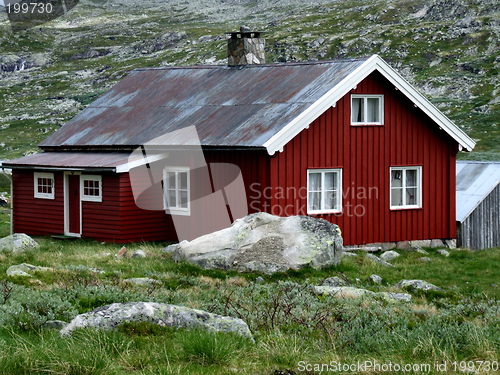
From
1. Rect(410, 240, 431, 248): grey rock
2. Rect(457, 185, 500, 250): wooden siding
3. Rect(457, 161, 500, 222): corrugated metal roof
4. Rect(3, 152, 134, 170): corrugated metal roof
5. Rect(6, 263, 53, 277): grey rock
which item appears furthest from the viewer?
Rect(457, 161, 500, 222): corrugated metal roof

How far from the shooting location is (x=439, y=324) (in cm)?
1136

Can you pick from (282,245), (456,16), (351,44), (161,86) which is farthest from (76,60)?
(282,245)

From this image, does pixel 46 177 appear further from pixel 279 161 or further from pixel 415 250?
pixel 415 250

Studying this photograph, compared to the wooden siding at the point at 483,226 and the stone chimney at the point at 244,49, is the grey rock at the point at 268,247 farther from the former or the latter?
the stone chimney at the point at 244,49

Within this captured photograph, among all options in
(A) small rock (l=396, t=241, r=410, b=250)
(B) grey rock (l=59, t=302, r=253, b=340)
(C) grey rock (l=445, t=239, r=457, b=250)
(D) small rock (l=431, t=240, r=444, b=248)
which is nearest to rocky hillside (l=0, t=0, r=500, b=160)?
(C) grey rock (l=445, t=239, r=457, b=250)

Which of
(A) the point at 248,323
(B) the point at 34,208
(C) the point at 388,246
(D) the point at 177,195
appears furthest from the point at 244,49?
(A) the point at 248,323

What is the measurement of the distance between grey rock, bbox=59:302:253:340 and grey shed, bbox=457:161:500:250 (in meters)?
19.0

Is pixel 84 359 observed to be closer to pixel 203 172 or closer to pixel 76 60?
pixel 203 172

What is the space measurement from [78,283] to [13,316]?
3308 millimetres

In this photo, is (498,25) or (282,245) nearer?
(282,245)

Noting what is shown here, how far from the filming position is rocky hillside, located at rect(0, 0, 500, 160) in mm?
107000

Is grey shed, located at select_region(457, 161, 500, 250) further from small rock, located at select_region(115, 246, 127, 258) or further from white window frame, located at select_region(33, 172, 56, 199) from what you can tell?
white window frame, located at select_region(33, 172, 56, 199)

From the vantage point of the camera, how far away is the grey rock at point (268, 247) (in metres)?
18.4

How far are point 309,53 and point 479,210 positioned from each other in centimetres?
11047
